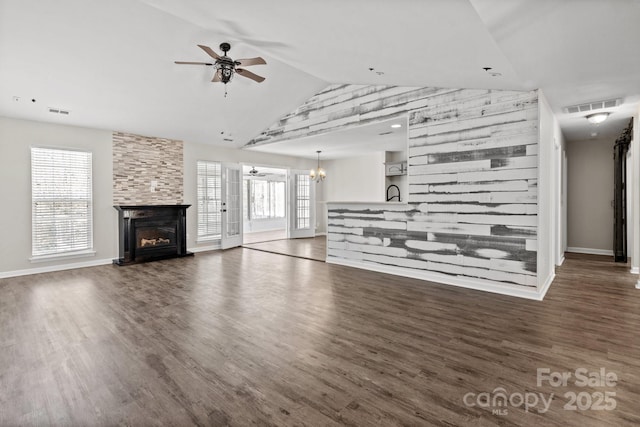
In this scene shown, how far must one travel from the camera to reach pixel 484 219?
4293mm

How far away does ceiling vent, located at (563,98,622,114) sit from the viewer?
4.22 meters

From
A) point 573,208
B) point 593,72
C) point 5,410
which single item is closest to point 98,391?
point 5,410

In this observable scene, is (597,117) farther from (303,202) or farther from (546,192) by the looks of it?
(303,202)

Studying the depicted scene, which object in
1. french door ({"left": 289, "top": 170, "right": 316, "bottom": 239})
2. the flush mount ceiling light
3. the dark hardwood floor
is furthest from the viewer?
french door ({"left": 289, "top": 170, "right": 316, "bottom": 239})

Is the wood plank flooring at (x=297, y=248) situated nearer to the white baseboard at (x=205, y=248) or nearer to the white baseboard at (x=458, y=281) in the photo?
the white baseboard at (x=205, y=248)

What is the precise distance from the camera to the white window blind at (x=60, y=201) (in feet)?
18.4

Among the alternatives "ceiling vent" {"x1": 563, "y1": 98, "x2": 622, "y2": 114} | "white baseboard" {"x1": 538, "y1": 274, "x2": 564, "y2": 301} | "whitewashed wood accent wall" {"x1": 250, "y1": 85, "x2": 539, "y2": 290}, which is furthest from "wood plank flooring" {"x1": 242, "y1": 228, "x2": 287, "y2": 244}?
"ceiling vent" {"x1": 563, "y1": 98, "x2": 622, "y2": 114}

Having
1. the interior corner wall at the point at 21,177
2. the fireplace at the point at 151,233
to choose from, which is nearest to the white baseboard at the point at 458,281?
the fireplace at the point at 151,233

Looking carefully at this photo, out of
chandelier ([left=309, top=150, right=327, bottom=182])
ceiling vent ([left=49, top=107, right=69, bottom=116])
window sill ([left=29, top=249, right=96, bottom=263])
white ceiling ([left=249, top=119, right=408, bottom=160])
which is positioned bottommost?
window sill ([left=29, top=249, right=96, bottom=263])

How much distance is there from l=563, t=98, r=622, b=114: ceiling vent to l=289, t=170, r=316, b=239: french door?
7.04 m

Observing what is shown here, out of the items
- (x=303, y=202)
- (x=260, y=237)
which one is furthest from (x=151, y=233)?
(x=303, y=202)

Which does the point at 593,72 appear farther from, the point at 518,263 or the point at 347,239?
the point at 347,239

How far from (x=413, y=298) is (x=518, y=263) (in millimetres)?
1414

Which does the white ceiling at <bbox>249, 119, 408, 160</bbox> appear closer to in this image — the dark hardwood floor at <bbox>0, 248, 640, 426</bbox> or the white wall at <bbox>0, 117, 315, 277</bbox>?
the dark hardwood floor at <bbox>0, 248, 640, 426</bbox>
